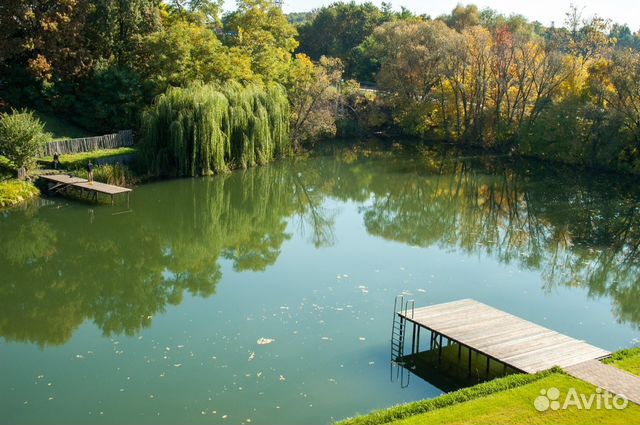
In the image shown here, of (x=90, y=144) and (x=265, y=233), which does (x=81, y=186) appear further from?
(x=265, y=233)

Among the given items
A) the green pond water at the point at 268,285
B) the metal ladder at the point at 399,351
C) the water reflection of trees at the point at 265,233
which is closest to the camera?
the green pond water at the point at 268,285

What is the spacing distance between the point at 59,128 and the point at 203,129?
10406 millimetres

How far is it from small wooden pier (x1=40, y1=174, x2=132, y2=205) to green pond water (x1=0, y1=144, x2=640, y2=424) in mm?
847

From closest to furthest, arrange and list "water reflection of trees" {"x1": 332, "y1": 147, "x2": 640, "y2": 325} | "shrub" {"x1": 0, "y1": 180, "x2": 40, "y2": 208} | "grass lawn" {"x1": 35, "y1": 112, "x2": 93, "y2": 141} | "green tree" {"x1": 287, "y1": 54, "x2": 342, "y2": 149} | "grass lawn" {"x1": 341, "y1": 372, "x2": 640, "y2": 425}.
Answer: "grass lawn" {"x1": 341, "y1": 372, "x2": 640, "y2": 425}, "water reflection of trees" {"x1": 332, "y1": 147, "x2": 640, "y2": 325}, "shrub" {"x1": 0, "y1": 180, "x2": 40, "y2": 208}, "grass lawn" {"x1": 35, "y1": 112, "x2": 93, "y2": 141}, "green tree" {"x1": 287, "y1": 54, "x2": 342, "y2": 149}

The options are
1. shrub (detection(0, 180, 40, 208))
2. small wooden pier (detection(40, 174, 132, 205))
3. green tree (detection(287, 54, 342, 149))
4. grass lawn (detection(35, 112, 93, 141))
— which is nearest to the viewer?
shrub (detection(0, 180, 40, 208))

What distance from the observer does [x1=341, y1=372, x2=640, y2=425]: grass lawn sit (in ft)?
32.3

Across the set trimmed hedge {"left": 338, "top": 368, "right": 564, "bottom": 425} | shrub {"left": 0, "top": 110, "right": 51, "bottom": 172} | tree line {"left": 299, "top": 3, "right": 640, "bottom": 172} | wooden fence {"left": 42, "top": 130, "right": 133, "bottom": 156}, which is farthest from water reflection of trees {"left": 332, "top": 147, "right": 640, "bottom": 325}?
shrub {"left": 0, "top": 110, "right": 51, "bottom": 172}

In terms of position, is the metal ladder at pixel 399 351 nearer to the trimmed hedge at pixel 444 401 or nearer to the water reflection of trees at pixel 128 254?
the trimmed hedge at pixel 444 401

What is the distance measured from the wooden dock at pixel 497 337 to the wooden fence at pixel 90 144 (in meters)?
22.7

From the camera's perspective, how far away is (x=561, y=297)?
1736cm

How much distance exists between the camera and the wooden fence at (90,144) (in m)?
30.7

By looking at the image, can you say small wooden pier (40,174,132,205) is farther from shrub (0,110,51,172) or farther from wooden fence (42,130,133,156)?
wooden fence (42,130,133,156)

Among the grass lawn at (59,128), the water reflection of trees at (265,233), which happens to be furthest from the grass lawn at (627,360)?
the grass lawn at (59,128)

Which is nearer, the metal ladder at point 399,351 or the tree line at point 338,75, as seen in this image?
the metal ladder at point 399,351
